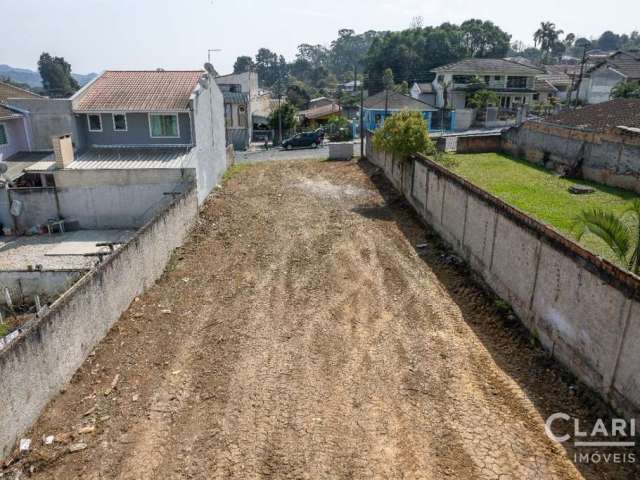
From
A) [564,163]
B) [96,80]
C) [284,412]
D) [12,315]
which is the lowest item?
Answer: [12,315]

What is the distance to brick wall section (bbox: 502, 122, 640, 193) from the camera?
22.7m

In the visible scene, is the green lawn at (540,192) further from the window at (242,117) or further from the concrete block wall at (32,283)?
the window at (242,117)

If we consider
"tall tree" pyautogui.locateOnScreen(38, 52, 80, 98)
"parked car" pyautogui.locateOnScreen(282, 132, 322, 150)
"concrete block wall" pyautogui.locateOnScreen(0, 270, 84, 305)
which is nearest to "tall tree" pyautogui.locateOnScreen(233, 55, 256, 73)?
"tall tree" pyautogui.locateOnScreen(38, 52, 80, 98)

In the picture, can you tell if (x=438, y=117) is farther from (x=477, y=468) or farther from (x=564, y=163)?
(x=477, y=468)

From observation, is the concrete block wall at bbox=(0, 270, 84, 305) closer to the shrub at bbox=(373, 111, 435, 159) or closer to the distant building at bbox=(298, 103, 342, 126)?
the shrub at bbox=(373, 111, 435, 159)

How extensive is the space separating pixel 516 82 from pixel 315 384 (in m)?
56.9

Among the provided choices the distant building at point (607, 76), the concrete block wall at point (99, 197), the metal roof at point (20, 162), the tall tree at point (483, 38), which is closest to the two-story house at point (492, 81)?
the distant building at point (607, 76)

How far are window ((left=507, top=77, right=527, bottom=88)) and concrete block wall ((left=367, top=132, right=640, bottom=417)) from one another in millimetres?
47551

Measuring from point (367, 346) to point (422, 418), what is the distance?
2.61 m

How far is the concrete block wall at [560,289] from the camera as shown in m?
7.84

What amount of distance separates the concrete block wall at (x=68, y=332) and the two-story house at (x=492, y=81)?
158 feet

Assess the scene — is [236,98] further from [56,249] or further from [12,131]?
[56,249]

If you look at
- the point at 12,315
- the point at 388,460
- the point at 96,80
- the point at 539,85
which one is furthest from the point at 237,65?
the point at 388,460

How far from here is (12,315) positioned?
14.7 m
